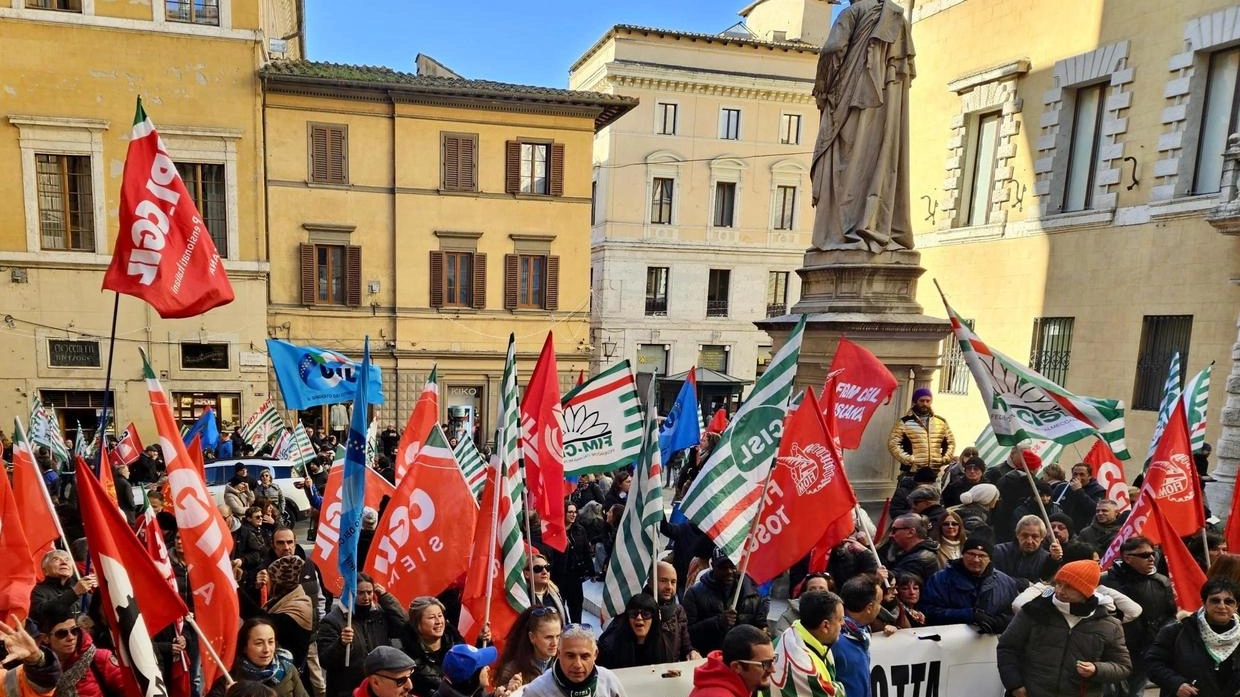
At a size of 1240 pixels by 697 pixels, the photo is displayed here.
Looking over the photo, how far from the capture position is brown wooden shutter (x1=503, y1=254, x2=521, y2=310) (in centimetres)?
2330

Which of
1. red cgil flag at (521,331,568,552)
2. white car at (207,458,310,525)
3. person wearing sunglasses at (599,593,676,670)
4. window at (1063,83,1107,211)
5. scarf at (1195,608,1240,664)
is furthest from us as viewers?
window at (1063,83,1107,211)

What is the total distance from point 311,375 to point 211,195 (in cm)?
1161

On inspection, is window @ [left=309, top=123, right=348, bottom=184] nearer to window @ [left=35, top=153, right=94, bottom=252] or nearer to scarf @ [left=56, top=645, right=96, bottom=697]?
window @ [left=35, top=153, right=94, bottom=252]

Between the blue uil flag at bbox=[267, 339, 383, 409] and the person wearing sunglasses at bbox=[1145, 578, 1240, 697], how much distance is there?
928 cm

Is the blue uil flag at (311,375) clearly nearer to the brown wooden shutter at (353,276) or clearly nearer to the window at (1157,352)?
the brown wooden shutter at (353,276)

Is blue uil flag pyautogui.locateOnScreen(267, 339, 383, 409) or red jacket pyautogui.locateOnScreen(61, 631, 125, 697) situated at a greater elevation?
blue uil flag pyautogui.locateOnScreen(267, 339, 383, 409)

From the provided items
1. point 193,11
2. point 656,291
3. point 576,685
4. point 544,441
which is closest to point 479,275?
point 193,11

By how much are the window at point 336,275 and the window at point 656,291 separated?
12.8m

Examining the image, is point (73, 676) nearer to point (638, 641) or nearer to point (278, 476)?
point (638, 641)

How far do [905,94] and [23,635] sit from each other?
28.5 ft

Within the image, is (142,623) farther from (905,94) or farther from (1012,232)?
(1012,232)

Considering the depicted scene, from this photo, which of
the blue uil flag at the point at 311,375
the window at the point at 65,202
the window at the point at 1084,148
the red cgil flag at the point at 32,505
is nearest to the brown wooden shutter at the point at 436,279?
the window at the point at 65,202

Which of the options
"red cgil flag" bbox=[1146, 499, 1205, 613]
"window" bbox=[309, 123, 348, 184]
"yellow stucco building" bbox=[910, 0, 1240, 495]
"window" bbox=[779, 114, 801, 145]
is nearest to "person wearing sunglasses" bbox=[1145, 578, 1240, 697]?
"red cgil flag" bbox=[1146, 499, 1205, 613]

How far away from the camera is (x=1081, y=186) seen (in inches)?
552
